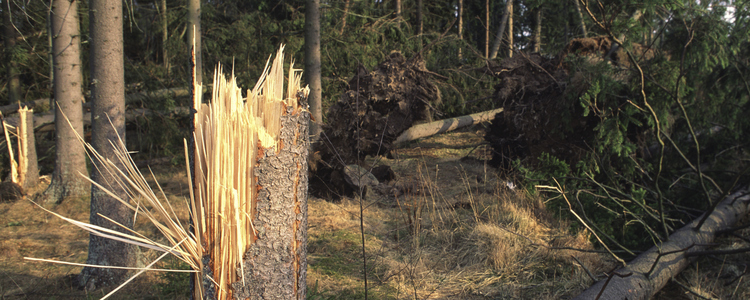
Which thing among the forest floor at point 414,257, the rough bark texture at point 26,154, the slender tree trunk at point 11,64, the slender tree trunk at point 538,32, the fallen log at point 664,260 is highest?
the slender tree trunk at point 538,32

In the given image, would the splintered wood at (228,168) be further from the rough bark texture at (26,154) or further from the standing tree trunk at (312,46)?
the rough bark texture at (26,154)

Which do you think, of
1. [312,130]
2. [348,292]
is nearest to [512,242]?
[348,292]

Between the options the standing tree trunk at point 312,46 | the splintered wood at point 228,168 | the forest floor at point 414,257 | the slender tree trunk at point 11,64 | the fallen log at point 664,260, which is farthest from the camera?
the slender tree trunk at point 11,64

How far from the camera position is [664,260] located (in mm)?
3250

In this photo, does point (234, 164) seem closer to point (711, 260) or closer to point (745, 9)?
point (711, 260)

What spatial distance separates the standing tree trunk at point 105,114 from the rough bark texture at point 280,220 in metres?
2.23

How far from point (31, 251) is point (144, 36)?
9130 millimetres

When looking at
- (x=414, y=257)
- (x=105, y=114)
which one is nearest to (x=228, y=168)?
(x=105, y=114)

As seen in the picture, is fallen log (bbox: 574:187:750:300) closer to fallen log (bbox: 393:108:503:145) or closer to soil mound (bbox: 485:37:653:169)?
soil mound (bbox: 485:37:653:169)

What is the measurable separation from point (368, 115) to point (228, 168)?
4660mm

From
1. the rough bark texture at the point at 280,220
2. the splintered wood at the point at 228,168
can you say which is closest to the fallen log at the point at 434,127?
the rough bark texture at the point at 280,220

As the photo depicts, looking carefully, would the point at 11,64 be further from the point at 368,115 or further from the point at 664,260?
the point at 664,260

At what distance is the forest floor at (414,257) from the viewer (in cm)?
326

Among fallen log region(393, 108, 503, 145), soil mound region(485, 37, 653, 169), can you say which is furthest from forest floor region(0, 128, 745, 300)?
fallen log region(393, 108, 503, 145)
